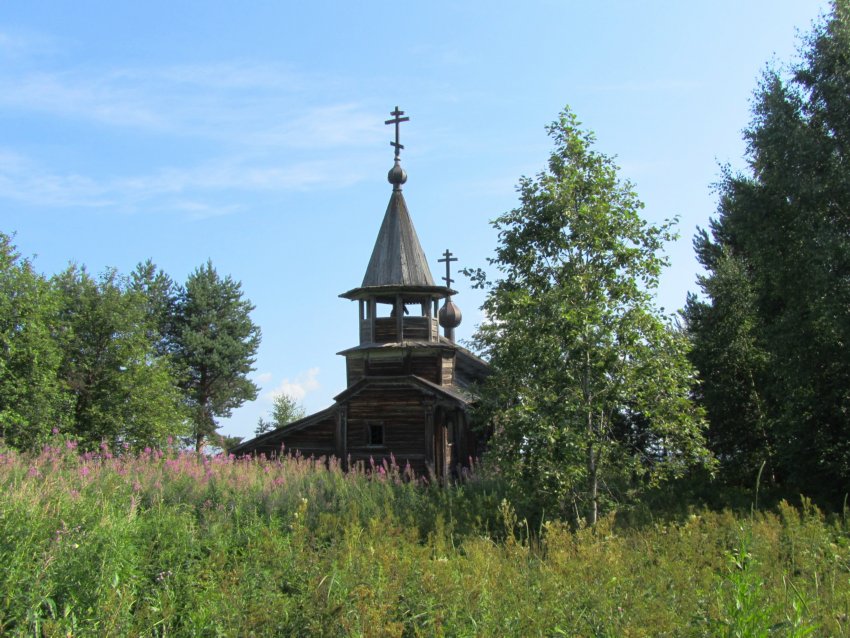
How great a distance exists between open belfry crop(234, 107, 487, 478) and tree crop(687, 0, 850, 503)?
8.47 metres

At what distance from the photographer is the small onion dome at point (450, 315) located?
35125 mm

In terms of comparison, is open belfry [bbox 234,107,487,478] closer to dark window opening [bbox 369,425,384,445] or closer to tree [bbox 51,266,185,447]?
dark window opening [bbox 369,425,384,445]

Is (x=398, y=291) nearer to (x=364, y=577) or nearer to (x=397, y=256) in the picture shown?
(x=397, y=256)

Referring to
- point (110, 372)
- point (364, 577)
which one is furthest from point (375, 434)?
point (364, 577)

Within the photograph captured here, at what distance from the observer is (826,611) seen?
19.0 feet

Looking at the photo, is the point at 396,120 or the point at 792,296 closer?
the point at 792,296

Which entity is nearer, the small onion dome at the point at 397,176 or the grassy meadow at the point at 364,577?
the grassy meadow at the point at 364,577

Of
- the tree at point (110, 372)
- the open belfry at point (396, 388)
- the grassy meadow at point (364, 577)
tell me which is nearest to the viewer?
the grassy meadow at point (364, 577)

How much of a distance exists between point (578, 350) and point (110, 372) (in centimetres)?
2532

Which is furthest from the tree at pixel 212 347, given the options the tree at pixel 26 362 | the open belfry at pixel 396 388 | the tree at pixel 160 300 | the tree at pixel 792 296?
the tree at pixel 792 296

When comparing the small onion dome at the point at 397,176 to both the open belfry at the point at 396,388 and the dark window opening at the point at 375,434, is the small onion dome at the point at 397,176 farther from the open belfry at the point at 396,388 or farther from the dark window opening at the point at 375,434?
the dark window opening at the point at 375,434

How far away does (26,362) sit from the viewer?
92.2 ft

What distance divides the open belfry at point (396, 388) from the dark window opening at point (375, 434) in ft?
0.11

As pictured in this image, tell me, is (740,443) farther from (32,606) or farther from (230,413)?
(230,413)
